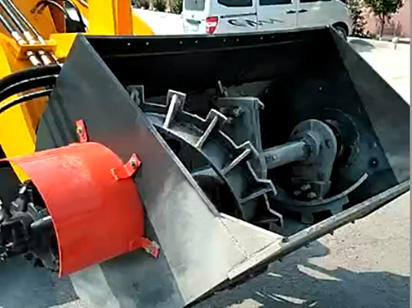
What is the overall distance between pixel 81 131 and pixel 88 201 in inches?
13.6

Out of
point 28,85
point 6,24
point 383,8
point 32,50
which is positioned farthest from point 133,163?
point 383,8

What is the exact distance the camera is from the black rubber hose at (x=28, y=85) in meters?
2.43

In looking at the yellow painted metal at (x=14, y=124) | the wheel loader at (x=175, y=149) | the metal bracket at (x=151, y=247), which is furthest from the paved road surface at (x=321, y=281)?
the metal bracket at (x=151, y=247)

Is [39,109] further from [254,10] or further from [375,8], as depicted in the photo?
[375,8]

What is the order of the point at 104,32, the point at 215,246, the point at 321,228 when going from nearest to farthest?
1. the point at 215,246
2. the point at 321,228
3. the point at 104,32

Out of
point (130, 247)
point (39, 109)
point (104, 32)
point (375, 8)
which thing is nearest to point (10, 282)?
point (39, 109)

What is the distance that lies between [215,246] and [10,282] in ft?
6.42

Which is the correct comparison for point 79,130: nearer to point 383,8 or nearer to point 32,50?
point 32,50

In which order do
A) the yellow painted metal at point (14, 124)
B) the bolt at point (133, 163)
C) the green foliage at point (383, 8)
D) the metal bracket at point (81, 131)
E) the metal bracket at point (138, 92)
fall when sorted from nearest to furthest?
1. the bolt at point (133, 163)
2. the metal bracket at point (81, 131)
3. the metal bracket at point (138, 92)
4. the yellow painted metal at point (14, 124)
5. the green foliage at point (383, 8)

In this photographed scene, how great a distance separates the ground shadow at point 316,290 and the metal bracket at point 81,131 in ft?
4.15

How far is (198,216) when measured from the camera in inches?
74.4

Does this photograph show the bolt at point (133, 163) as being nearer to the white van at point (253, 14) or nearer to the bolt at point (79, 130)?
the bolt at point (79, 130)

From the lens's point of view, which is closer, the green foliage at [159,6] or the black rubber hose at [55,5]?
the black rubber hose at [55,5]

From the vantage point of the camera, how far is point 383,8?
14.7m
